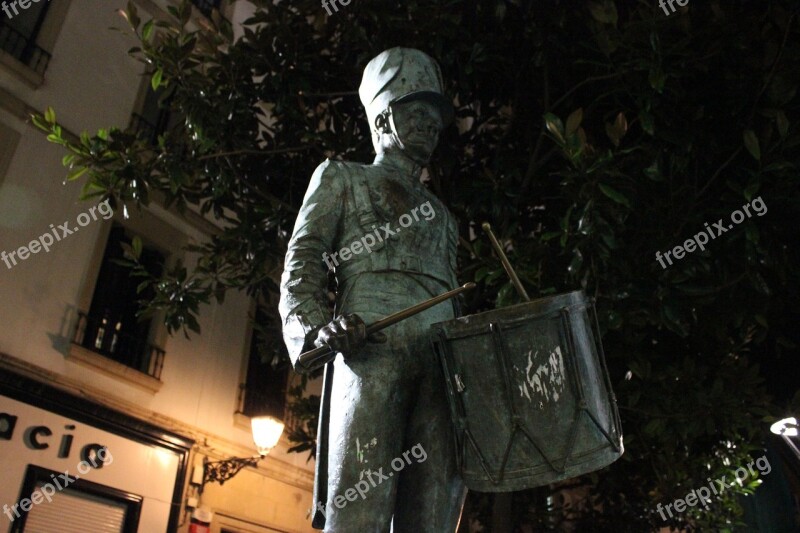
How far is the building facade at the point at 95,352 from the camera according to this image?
8.66m

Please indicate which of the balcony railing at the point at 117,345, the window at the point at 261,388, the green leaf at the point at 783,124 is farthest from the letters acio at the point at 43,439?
the green leaf at the point at 783,124

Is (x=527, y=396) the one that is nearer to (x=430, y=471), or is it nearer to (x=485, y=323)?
(x=485, y=323)

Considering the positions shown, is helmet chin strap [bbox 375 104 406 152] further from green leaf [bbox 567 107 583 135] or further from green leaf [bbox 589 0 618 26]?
green leaf [bbox 589 0 618 26]

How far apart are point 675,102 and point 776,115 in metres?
0.87

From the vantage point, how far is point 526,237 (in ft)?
18.4

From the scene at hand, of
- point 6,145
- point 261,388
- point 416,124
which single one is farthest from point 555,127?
point 261,388

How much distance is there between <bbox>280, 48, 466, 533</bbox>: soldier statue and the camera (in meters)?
2.25

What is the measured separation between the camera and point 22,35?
392 inches

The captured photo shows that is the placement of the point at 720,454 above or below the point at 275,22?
below

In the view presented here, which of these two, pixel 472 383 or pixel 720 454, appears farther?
pixel 720 454

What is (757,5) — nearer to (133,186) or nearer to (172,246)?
(133,186)

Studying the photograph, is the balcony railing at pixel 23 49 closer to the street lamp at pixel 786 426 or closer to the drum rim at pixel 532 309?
the street lamp at pixel 786 426

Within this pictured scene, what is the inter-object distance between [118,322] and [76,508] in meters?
2.56

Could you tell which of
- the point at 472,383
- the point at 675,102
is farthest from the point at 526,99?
the point at 472,383
